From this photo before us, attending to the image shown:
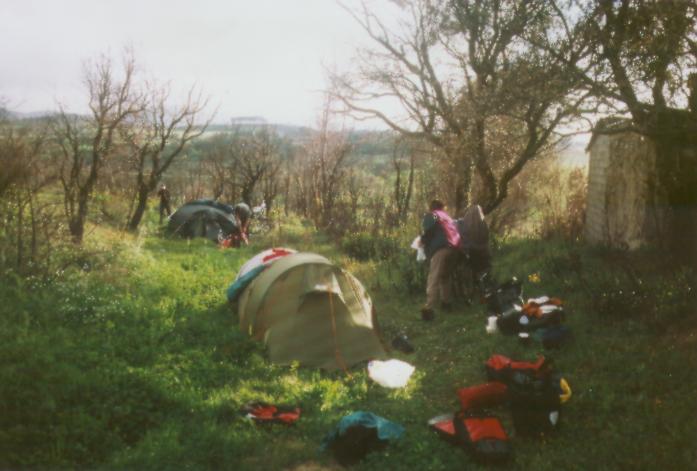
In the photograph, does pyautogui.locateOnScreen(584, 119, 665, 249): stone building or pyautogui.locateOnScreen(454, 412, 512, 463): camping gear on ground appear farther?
pyautogui.locateOnScreen(584, 119, 665, 249): stone building

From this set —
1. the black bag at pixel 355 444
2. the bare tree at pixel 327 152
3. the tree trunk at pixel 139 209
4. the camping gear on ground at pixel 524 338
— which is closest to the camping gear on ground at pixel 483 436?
the black bag at pixel 355 444

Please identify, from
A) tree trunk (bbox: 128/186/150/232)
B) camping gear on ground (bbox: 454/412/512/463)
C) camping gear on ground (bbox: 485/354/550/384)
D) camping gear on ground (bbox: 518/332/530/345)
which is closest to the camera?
camping gear on ground (bbox: 454/412/512/463)

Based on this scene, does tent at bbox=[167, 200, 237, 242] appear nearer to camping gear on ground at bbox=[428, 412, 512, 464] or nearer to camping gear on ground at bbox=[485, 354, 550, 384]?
camping gear on ground at bbox=[485, 354, 550, 384]

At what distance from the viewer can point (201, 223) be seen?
17609mm

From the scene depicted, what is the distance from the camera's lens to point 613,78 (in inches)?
270

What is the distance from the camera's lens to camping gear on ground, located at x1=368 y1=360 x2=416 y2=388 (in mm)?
6613

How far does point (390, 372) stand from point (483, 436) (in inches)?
84.2

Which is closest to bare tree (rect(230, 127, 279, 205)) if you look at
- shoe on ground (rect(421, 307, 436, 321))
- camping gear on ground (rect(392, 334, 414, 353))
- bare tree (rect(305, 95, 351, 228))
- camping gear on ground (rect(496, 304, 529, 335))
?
bare tree (rect(305, 95, 351, 228))

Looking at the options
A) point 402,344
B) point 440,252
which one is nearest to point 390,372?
point 402,344

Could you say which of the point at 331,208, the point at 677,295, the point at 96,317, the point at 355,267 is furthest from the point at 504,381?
the point at 331,208

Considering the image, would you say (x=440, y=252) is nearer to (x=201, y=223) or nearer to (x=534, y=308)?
(x=534, y=308)

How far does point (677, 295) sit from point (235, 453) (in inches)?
227

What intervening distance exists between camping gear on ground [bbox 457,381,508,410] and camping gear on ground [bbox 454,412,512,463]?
1.28 ft

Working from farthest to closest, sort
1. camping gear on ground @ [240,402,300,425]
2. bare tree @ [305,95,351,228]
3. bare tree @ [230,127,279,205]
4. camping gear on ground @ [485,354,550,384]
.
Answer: bare tree @ [305,95,351,228]
bare tree @ [230,127,279,205]
camping gear on ground @ [240,402,300,425]
camping gear on ground @ [485,354,550,384]
